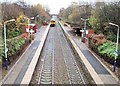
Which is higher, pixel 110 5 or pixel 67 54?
pixel 110 5

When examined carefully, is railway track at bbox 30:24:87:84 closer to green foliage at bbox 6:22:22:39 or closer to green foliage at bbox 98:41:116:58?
green foliage at bbox 98:41:116:58

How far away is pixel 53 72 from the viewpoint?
19.3 m

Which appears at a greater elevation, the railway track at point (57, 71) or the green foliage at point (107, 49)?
the green foliage at point (107, 49)

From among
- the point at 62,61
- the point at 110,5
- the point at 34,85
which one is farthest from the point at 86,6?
the point at 34,85

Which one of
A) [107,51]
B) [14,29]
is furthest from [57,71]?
[14,29]

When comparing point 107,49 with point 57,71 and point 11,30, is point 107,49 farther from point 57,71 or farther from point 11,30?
point 11,30

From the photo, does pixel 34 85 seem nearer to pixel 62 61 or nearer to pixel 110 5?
pixel 62 61

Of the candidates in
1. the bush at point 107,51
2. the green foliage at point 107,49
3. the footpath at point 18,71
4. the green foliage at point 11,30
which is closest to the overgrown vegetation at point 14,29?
the green foliage at point 11,30

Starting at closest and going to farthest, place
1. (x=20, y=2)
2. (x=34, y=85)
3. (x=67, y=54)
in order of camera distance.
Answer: (x=34, y=85)
(x=67, y=54)
(x=20, y=2)

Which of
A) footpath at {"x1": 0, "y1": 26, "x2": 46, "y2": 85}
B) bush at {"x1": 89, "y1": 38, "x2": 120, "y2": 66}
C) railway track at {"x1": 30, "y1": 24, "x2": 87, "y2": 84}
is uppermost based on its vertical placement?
bush at {"x1": 89, "y1": 38, "x2": 120, "y2": 66}

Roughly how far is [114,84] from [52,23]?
6308 cm

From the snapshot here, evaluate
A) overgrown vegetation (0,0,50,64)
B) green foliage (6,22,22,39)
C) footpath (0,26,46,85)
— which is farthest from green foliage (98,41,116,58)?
green foliage (6,22,22,39)

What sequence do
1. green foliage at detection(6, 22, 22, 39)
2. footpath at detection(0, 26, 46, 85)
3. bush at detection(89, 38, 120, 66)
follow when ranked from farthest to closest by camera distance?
green foliage at detection(6, 22, 22, 39)
bush at detection(89, 38, 120, 66)
footpath at detection(0, 26, 46, 85)

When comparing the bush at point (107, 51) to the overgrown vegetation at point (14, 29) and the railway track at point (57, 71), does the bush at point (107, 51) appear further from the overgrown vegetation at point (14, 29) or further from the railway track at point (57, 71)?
the overgrown vegetation at point (14, 29)
